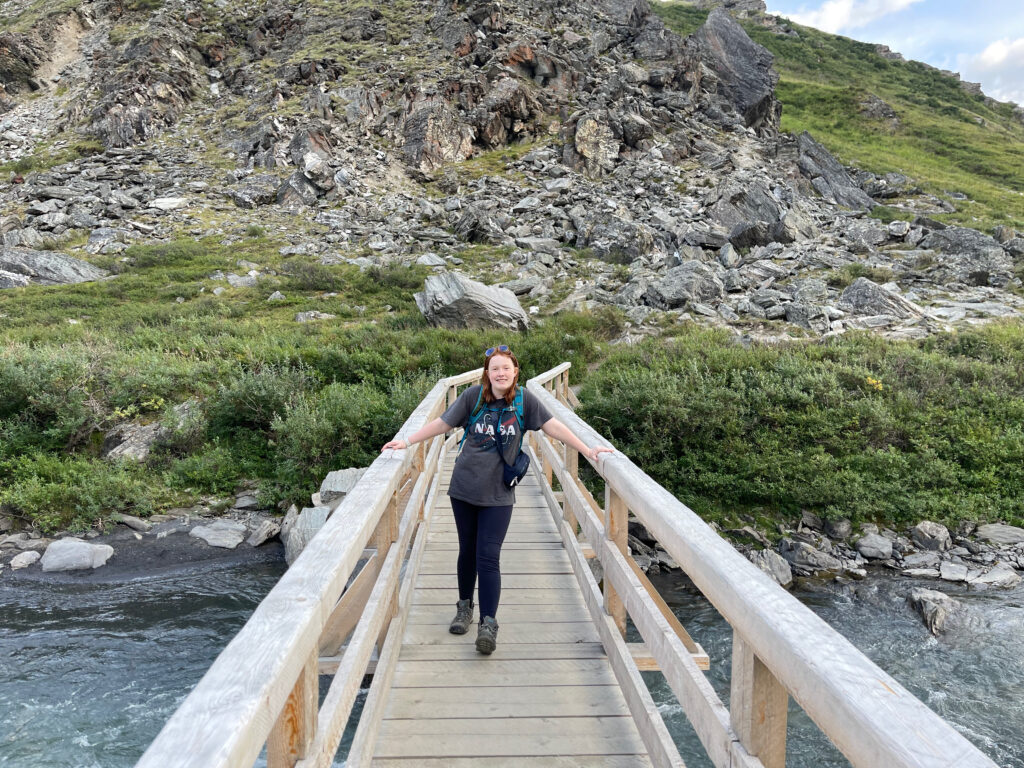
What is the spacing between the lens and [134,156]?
37.4m

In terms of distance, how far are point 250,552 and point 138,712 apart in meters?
3.57

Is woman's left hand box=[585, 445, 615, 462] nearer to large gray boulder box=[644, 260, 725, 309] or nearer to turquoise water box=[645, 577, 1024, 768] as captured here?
turquoise water box=[645, 577, 1024, 768]

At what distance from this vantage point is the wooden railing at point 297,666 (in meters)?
1.12

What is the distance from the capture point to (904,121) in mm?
57188

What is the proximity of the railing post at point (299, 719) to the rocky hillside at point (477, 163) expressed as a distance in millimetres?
16399

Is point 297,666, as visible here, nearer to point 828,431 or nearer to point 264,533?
point 264,533

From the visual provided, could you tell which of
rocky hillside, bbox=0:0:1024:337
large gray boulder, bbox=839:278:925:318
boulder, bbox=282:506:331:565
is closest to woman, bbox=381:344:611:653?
boulder, bbox=282:506:331:565

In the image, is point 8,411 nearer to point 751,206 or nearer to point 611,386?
point 611,386

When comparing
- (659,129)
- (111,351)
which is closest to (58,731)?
(111,351)

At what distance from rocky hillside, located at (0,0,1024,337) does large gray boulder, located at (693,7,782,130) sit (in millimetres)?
201

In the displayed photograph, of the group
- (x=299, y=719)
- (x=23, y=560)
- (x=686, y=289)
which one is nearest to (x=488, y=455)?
(x=299, y=719)

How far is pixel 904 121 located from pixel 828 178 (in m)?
32.5

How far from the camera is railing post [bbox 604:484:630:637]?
11.7ft

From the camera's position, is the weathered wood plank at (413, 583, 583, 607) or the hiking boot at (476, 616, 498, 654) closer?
the hiking boot at (476, 616, 498, 654)
